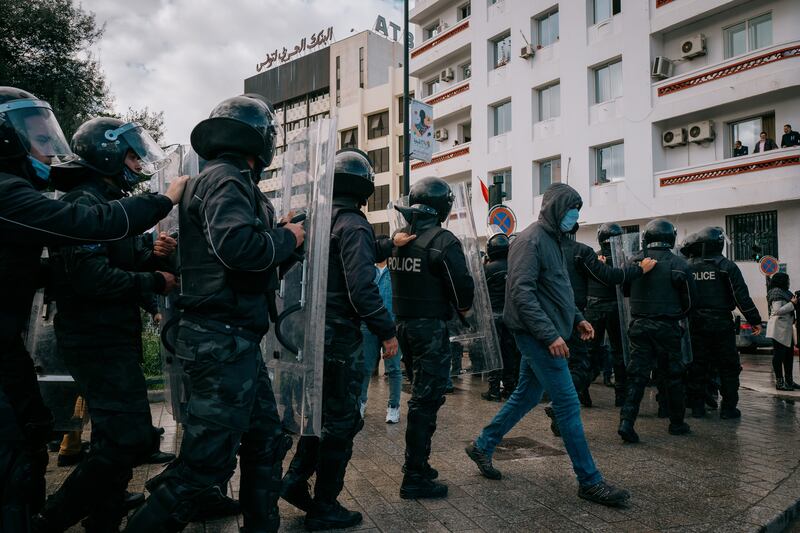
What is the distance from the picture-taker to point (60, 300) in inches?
128

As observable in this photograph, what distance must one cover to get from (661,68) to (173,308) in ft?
63.7

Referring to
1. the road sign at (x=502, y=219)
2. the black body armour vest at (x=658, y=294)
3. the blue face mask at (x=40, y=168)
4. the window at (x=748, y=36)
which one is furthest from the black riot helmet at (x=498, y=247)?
the window at (x=748, y=36)

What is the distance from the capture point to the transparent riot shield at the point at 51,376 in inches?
157

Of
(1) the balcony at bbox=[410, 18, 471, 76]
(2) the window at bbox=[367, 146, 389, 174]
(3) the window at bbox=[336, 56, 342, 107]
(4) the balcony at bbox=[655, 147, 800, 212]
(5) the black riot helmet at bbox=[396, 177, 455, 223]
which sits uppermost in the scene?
(3) the window at bbox=[336, 56, 342, 107]

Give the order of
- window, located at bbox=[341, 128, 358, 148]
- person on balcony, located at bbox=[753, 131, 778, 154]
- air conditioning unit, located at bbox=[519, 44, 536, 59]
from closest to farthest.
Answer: person on balcony, located at bbox=[753, 131, 778, 154] < air conditioning unit, located at bbox=[519, 44, 536, 59] < window, located at bbox=[341, 128, 358, 148]

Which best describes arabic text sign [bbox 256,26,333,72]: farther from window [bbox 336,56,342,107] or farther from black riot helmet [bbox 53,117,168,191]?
black riot helmet [bbox 53,117,168,191]

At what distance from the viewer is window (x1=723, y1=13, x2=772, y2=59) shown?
17672 millimetres

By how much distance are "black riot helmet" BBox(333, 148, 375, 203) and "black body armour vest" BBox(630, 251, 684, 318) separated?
346cm

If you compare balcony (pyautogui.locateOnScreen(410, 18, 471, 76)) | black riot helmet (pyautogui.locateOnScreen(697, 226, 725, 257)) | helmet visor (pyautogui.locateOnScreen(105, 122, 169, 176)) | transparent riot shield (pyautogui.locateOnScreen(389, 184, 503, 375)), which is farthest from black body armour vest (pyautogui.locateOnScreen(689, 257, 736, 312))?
balcony (pyautogui.locateOnScreen(410, 18, 471, 76))

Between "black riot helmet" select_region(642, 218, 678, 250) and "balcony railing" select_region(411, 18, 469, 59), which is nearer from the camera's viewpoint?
"black riot helmet" select_region(642, 218, 678, 250)

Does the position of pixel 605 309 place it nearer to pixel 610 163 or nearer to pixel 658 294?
pixel 658 294

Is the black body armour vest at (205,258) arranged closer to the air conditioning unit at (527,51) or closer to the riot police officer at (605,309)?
the riot police officer at (605,309)

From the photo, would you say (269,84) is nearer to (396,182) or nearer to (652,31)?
(396,182)

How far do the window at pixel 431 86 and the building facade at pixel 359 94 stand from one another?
483 cm
